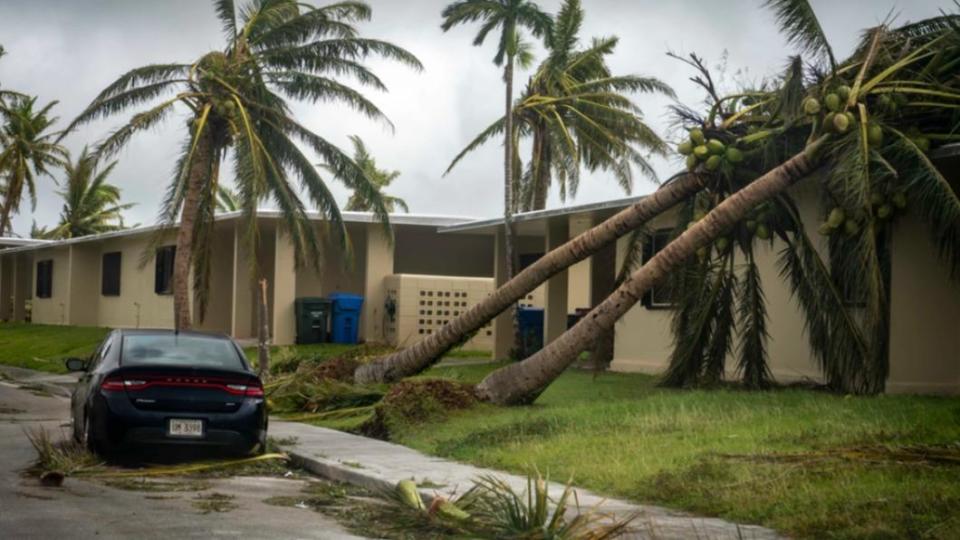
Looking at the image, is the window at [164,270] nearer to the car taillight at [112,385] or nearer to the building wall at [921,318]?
the building wall at [921,318]

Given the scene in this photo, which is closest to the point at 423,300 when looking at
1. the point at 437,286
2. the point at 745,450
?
the point at 437,286

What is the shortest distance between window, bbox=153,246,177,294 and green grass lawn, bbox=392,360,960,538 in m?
22.2

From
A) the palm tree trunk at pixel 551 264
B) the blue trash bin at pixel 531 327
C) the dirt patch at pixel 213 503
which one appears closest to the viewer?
the dirt patch at pixel 213 503

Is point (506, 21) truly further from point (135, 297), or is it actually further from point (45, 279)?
point (45, 279)

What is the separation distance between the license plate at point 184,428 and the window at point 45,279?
3746 centimetres

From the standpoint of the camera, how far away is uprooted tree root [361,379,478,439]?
15766mm

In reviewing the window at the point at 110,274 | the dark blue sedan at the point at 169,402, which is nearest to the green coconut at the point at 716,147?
the dark blue sedan at the point at 169,402

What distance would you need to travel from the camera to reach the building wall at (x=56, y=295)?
1772 inches

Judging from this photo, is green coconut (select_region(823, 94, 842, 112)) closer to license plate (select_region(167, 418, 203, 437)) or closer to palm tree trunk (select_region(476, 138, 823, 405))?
palm tree trunk (select_region(476, 138, 823, 405))

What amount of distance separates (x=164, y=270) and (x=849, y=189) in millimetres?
26651

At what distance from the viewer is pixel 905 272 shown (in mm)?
16922

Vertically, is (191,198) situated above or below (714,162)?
above

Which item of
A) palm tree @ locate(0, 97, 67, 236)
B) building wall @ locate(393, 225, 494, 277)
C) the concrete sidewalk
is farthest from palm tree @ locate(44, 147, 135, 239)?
the concrete sidewalk

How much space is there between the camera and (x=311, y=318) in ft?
104
